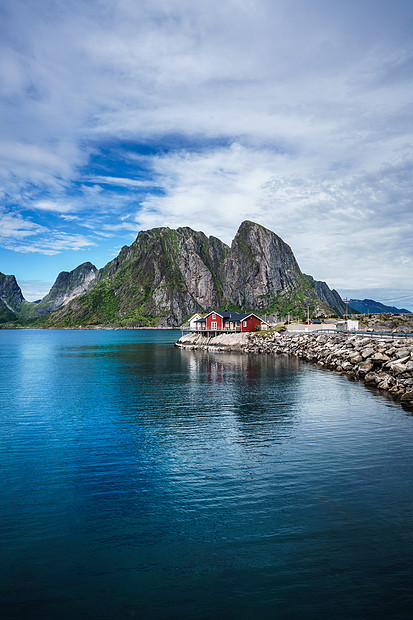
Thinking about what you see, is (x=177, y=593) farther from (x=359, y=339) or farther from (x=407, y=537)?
(x=359, y=339)

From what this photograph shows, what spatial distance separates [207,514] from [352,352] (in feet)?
198

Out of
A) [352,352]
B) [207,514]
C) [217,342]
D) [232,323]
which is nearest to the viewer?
[207,514]

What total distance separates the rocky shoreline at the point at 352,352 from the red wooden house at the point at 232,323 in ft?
30.0

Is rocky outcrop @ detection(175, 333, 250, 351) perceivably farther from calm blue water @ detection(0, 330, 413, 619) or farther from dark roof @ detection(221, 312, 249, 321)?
calm blue water @ detection(0, 330, 413, 619)

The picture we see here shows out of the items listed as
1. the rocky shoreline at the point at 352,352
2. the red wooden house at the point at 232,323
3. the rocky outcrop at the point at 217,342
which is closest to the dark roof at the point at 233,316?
the red wooden house at the point at 232,323

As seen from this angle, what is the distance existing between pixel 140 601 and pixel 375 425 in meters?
25.9

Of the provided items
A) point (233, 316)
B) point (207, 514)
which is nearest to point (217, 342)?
point (233, 316)

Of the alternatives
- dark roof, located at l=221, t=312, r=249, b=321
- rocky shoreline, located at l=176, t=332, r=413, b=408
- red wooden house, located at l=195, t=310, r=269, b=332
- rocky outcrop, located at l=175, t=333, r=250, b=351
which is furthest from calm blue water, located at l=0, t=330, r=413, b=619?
dark roof, located at l=221, t=312, r=249, b=321

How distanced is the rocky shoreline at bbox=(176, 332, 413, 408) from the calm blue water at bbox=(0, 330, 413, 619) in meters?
13.6

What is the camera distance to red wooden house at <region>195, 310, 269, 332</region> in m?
142

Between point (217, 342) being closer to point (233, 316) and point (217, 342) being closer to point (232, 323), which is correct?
point (232, 323)

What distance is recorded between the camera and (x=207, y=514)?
16812 millimetres

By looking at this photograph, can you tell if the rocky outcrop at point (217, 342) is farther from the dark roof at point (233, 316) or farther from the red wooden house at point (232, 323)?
the dark roof at point (233, 316)

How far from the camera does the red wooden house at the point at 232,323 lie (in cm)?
14175
